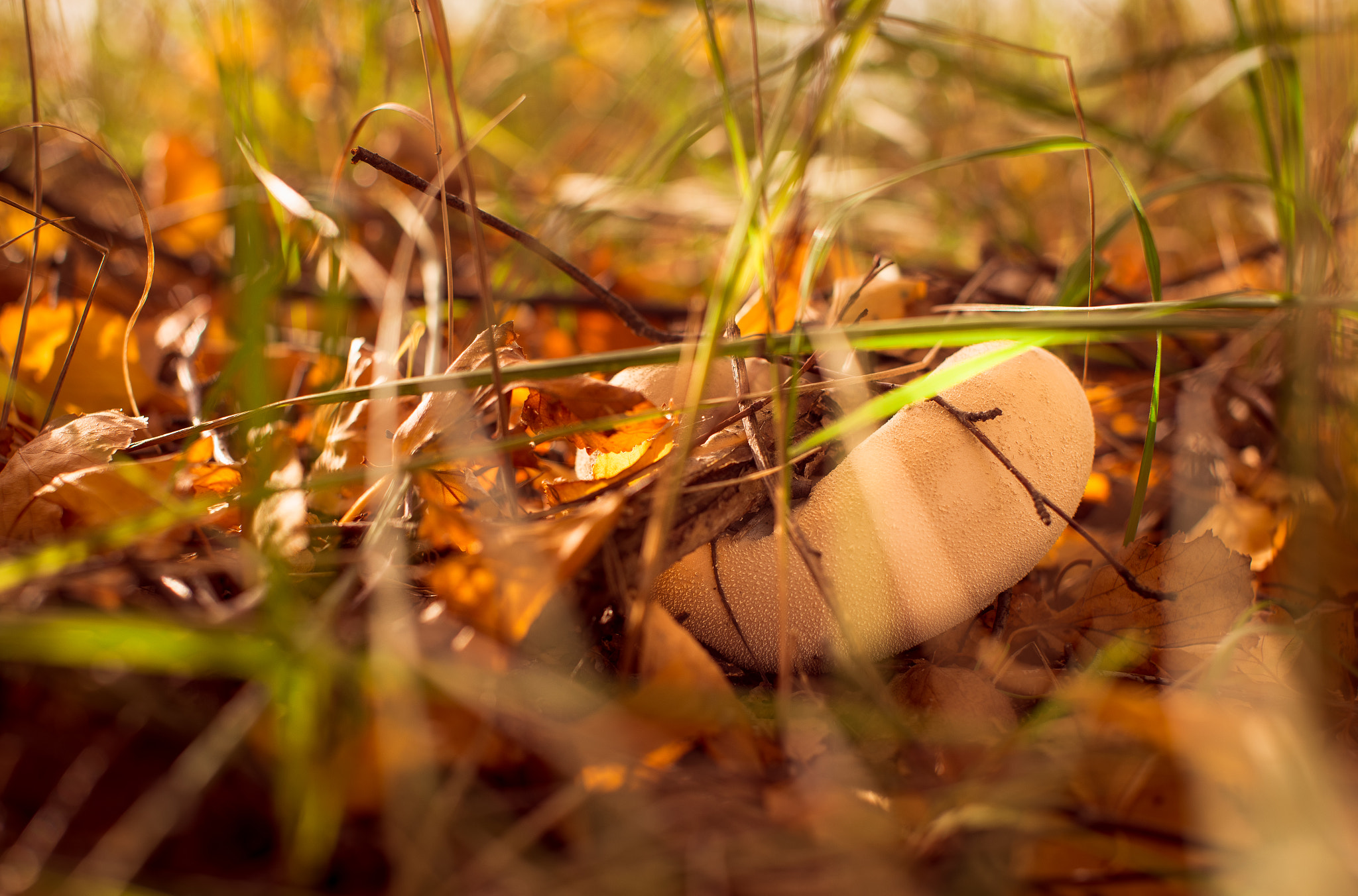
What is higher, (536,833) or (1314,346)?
(1314,346)

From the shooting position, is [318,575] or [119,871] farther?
[318,575]

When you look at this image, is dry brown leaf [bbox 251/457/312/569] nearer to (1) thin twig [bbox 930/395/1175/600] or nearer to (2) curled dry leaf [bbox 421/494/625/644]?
(2) curled dry leaf [bbox 421/494/625/644]

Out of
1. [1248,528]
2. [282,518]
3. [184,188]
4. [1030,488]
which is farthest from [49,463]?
[184,188]

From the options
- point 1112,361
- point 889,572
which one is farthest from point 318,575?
point 1112,361

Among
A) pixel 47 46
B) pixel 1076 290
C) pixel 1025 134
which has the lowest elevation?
pixel 1076 290

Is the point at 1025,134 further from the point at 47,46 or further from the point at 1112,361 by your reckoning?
the point at 47,46

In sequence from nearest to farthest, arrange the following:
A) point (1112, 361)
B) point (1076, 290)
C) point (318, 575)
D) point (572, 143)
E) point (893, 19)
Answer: point (318, 575)
point (893, 19)
point (1076, 290)
point (1112, 361)
point (572, 143)

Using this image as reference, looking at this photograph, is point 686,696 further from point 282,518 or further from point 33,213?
point 33,213
